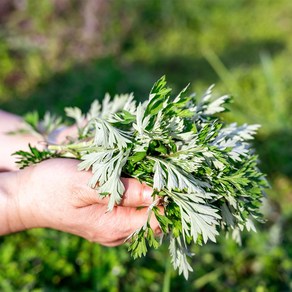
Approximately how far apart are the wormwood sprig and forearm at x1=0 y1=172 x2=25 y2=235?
0.42 metres

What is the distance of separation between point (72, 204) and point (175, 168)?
45 cm

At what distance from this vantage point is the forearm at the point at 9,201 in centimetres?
197

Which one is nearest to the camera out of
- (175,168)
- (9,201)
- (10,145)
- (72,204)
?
(175,168)

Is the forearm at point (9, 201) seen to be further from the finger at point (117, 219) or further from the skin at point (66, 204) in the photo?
the finger at point (117, 219)

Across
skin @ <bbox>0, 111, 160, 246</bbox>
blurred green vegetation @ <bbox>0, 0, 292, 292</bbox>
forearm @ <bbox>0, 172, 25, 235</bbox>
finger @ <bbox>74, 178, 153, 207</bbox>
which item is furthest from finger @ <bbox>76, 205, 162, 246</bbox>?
blurred green vegetation @ <bbox>0, 0, 292, 292</bbox>

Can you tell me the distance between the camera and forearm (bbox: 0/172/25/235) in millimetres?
1974

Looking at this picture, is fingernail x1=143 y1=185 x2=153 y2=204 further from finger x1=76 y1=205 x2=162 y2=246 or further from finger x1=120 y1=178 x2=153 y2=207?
finger x1=76 y1=205 x2=162 y2=246

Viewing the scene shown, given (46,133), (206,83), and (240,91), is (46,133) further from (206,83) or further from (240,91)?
(206,83)

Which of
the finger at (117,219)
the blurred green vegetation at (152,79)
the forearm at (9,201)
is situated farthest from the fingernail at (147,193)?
the blurred green vegetation at (152,79)

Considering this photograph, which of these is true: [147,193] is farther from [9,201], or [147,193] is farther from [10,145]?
[10,145]

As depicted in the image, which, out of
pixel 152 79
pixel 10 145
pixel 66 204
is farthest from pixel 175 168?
pixel 152 79

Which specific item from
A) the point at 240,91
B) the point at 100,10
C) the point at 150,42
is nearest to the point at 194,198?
the point at 240,91

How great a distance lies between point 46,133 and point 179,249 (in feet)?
2.90

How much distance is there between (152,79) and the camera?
16.9 feet
